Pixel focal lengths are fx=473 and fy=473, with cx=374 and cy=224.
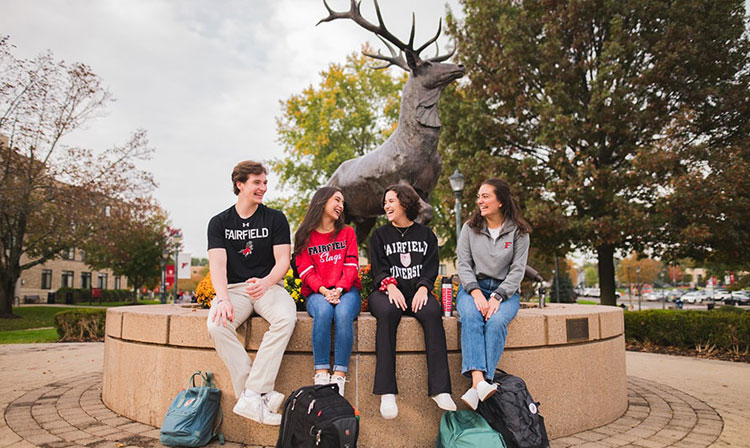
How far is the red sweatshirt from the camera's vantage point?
4.14m

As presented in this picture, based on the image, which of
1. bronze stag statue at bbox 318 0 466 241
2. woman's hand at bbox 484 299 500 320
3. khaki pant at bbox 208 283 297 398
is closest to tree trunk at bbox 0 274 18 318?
bronze stag statue at bbox 318 0 466 241

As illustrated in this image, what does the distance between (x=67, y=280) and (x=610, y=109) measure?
51501 mm

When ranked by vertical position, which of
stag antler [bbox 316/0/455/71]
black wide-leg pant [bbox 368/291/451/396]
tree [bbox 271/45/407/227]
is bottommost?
black wide-leg pant [bbox 368/291/451/396]

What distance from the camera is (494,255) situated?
14.1 feet

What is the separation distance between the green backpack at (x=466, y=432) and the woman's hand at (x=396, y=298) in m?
0.88

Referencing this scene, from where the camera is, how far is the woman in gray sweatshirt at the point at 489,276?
3719mm

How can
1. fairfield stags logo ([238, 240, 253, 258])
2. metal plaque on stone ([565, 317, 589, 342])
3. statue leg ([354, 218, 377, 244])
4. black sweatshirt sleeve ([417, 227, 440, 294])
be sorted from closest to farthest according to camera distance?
1. black sweatshirt sleeve ([417, 227, 440, 294])
2. fairfield stags logo ([238, 240, 253, 258])
3. metal plaque on stone ([565, 317, 589, 342])
4. statue leg ([354, 218, 377, 244])

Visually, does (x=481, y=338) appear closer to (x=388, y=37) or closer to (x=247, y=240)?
(x=247, y=240)

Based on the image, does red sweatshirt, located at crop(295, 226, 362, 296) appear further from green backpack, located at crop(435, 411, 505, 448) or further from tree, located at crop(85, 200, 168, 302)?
tree, located at crop(85, 200, 168, 302)

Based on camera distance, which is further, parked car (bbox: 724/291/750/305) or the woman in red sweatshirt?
parked car (bbox: 724/291/750/305)

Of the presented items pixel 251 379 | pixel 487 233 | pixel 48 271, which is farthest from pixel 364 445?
pixel 48 271

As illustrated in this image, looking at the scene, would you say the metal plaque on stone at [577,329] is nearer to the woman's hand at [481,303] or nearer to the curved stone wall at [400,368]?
the curved stone wall at [400,368]

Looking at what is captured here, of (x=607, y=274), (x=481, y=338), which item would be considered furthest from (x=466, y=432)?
(x=607, y=274)

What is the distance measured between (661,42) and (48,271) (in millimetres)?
49510
